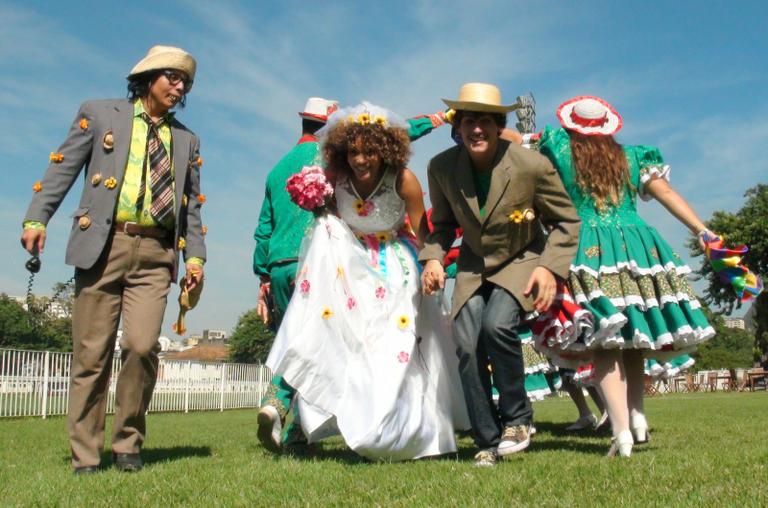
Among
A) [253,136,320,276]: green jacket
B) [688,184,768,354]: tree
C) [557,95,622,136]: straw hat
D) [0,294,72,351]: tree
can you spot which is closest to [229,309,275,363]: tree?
[0,294,72,351]: tree

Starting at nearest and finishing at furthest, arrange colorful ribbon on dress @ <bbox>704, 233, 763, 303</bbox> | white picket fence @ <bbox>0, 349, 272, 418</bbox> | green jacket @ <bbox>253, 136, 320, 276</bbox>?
colorful ribbon on dress @ <bbox>704, 233, 763, 303</bbox>
green jacket @ <bbox>253, 136, 320, 276</bbox>
white picket fence @ <bbox>0, 349, 272, 418</bbox>

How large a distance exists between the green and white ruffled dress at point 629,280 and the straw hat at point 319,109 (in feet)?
5.98

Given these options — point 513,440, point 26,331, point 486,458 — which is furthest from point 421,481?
point 26,331

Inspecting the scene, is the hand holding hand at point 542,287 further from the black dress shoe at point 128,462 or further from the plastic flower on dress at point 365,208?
the black dress shoe at point 128,462

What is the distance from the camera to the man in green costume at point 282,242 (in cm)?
551

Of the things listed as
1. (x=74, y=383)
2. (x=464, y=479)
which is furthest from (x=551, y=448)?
(x=74, y=383)

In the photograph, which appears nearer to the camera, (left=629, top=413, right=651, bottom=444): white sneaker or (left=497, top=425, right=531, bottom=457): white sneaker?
(left=497, top=425, right=531, bottom=457): white sneaker

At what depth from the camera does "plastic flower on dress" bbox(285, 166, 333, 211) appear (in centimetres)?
516

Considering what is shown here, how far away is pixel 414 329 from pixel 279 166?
1.79 metres

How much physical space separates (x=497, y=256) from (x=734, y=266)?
154cm

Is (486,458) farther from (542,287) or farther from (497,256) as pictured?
(497,256)

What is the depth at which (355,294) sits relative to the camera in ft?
16.6

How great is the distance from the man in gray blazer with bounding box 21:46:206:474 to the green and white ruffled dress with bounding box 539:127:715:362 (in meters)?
2.39

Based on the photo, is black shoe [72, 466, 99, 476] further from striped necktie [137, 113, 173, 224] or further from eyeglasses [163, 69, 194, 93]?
eyeglasses [163, 69, 194, 93]
